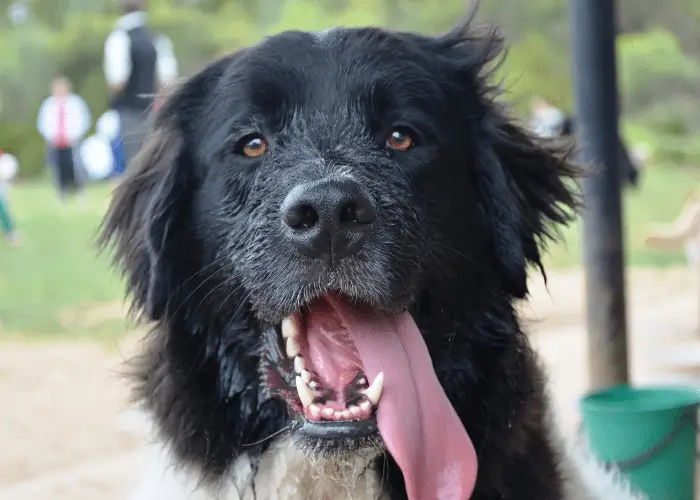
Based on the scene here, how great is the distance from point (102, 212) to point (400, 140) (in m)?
1.00

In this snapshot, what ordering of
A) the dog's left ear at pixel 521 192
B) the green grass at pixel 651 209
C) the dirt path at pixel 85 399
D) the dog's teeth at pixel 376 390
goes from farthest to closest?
the green grass at pixel 651 209 < the dirt path at pixel 85 399 < the dog's left ear at pixel 521 192 < the dog's teeth at pixel 376 390

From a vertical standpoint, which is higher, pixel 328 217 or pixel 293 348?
pixel 328 217

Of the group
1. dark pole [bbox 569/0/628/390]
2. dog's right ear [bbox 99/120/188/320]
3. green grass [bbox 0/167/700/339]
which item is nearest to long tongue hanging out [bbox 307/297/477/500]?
dog's right ear [bbox 99/120/188/320]

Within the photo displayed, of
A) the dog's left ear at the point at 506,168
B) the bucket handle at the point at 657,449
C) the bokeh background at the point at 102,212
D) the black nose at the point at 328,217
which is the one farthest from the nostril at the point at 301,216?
the bucket handle at the point at 657,449

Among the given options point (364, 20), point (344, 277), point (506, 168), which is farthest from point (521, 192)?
point (364, 20)

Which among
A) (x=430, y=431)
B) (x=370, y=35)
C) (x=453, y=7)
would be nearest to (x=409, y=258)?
(x=430, y=431)

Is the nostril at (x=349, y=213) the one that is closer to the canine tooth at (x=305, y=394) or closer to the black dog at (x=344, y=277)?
the black dog at (x=344, y=277)

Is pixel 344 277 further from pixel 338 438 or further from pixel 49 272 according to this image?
pixel 49 272

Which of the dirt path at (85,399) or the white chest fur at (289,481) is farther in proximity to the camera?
the dirt path at (85,399)

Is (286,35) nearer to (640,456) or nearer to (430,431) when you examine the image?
(430,431)

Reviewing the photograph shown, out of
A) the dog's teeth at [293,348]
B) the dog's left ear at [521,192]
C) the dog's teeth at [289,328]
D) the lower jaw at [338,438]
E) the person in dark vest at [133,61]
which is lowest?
the lower jaw at [338,438]

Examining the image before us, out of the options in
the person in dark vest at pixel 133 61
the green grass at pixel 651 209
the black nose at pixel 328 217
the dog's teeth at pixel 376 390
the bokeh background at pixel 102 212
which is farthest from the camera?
the green grass at pixel 651 209

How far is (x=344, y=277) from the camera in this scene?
1.90m

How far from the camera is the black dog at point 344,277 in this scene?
1936 mm
